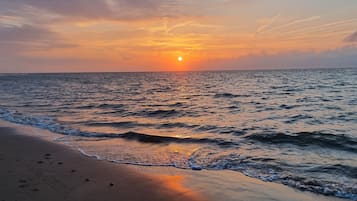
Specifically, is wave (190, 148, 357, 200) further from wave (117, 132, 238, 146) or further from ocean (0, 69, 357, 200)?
wave (117, 132, 238, 146)

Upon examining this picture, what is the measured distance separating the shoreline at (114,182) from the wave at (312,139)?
4.13 meters

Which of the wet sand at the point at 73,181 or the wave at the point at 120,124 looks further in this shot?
the wave at the point at 120,124

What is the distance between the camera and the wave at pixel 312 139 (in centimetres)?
1020

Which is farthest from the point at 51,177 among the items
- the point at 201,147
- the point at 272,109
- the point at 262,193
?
the point at 272,109

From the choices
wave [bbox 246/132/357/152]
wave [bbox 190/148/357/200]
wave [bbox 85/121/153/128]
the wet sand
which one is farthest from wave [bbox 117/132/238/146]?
the wet sand

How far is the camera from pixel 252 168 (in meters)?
7.88

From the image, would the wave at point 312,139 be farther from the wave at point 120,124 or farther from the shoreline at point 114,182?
the wave at point 120,124

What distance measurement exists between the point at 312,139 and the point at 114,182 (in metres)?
7.44

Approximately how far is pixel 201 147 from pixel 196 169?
8.55 ft

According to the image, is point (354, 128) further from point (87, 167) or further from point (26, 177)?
point (26, 177)

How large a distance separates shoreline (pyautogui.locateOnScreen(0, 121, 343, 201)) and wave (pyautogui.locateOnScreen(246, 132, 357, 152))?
4.13 m

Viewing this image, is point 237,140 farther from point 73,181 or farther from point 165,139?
point 73,181

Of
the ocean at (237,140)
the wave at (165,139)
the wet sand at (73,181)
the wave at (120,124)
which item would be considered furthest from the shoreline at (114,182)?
the wave at (120,124)

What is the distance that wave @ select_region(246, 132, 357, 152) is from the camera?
10.2 metres
